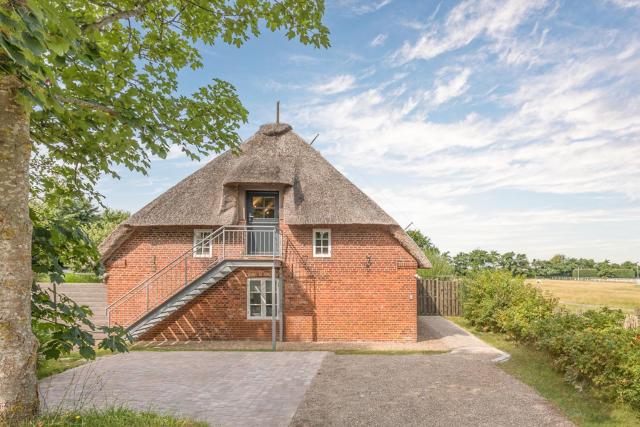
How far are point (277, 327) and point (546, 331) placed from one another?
27.4 ft

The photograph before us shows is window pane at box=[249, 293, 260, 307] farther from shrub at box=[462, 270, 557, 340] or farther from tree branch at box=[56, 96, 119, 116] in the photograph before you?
tree branch at box=[56, 96, 119, 116]

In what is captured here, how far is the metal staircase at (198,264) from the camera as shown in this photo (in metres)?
13.5

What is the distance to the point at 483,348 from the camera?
41.0 ft

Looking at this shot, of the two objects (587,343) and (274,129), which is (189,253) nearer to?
(274,129)

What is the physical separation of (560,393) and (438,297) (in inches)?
474

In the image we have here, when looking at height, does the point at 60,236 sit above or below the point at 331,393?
above

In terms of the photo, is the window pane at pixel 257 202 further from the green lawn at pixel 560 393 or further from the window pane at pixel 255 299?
the green lawn at pixel 560 393

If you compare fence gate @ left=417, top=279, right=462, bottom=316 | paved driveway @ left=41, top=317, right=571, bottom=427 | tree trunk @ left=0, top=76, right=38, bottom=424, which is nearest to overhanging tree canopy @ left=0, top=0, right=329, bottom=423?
tree trunk @ left=0, top=76, right=38, bottom=424

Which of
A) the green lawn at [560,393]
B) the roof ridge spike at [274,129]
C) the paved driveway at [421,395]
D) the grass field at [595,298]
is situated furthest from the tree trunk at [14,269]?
the grass field at [595,298]

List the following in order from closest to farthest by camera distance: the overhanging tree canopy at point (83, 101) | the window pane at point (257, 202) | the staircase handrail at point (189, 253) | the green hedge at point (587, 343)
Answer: the overhanging tree canopy at point (83, 101) < the green hedge at point (587, 343) < the staircase handrail at point (189, 253) < the window pane at point (257, 202)

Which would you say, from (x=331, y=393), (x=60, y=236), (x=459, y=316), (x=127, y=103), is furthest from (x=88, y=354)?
(x=459, y=316)

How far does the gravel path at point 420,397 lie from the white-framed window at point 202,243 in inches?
237

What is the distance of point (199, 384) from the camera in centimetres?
864

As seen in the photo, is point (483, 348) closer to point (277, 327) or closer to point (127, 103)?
point (277, 327)
